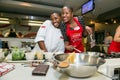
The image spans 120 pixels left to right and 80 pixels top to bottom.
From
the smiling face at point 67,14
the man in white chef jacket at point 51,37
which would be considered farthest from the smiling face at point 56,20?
the smiling face at point 67,14

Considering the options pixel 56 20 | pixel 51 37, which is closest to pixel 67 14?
pixel 56 20

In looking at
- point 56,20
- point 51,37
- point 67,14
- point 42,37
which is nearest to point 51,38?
point 51,37

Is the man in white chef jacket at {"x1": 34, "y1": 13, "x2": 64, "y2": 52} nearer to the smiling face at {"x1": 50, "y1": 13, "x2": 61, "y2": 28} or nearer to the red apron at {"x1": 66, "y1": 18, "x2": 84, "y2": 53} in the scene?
the smiling face at {"x1": 50, "y1": 13, "x2": 61, "y2": 28}

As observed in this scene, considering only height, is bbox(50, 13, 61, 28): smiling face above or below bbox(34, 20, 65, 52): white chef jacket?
above

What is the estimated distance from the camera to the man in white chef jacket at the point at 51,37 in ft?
6.21

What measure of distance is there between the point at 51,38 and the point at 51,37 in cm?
1

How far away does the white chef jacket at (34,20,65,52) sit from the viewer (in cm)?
189

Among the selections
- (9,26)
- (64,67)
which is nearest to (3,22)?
(9,26)

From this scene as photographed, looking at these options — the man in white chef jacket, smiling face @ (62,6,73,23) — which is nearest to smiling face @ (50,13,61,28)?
the man in white chef jacket

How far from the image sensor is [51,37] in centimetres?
192

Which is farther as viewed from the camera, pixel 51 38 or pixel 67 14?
pixel 51 38

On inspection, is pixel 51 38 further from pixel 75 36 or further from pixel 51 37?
pixel 75 36

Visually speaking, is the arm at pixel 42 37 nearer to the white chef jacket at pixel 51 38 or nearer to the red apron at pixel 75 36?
the white chef jacket at pixel 51 38

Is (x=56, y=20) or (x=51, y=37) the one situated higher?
(x=56, y=20)
